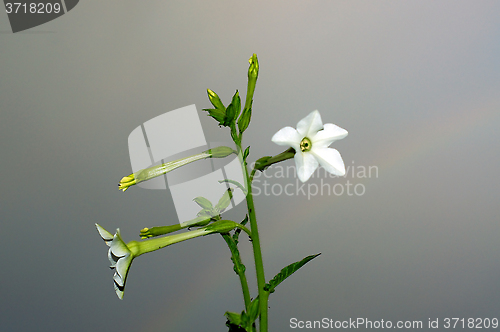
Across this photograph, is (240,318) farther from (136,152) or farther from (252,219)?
(136,152)

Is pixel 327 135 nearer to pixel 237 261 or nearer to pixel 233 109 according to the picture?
pixel 233 109

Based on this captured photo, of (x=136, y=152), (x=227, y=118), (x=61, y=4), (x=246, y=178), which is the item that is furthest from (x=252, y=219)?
(x=61, y=4)

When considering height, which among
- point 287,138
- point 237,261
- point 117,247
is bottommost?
point 237,261

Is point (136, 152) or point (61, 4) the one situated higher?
point (61, 4)

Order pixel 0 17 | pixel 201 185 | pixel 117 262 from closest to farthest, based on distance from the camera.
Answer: pixel 117 262, pixel 201 185, pixel 0 17

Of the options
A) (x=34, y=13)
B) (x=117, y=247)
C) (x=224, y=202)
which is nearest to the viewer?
(x=117, y=247)

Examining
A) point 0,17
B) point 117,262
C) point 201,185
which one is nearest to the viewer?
point 117,262

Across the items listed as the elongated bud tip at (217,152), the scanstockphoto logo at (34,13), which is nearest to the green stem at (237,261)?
the elongated bud tip at (217,152)

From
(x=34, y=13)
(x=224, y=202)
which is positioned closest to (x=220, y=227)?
(x=224, y=202)
